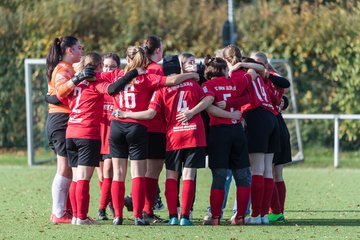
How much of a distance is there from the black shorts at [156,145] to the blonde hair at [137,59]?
84 centimetres

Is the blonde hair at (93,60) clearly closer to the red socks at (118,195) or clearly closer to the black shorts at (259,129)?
the red socks at (118,195)

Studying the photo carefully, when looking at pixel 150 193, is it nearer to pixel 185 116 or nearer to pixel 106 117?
pixel 106 117

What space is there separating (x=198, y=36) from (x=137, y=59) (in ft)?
38.9

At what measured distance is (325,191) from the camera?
16203 millimetres

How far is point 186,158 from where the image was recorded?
11742mm

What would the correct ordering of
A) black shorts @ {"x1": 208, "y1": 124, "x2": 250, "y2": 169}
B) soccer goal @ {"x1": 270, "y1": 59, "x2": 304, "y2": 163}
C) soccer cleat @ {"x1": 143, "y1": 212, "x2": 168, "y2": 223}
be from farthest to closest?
soccer goal @ {"x1": 270, "y1": 59, "x2": 304, "y2": 163}, soccer cleat @ {"x1": 143, "y1": 212, "x2": 168, "y2": 223}, black shorts @ {"x1": 208, "y1": 124, "x2": 250, "y2": 169}

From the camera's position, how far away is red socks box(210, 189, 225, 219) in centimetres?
1176

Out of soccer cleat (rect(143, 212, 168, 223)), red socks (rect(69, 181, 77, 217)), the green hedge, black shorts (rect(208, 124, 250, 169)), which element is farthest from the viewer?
the green hedge

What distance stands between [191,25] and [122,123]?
12.1m

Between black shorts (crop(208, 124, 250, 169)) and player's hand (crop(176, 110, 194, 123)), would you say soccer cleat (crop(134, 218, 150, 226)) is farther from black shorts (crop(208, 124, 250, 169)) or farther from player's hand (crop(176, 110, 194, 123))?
player's hand (crop(176, 110, 194, 123))

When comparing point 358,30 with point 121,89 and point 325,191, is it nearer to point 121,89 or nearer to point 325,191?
point 325,191

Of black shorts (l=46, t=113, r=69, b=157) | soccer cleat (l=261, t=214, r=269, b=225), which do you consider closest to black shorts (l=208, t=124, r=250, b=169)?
soccer cleat (l=261, t=214, r=269, b=225)

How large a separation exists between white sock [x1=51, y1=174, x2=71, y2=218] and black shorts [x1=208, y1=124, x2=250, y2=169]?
1661mm

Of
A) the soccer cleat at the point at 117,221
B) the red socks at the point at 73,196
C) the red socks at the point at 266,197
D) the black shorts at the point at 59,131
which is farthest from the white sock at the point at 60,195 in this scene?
the red socks at the point at 266,197
